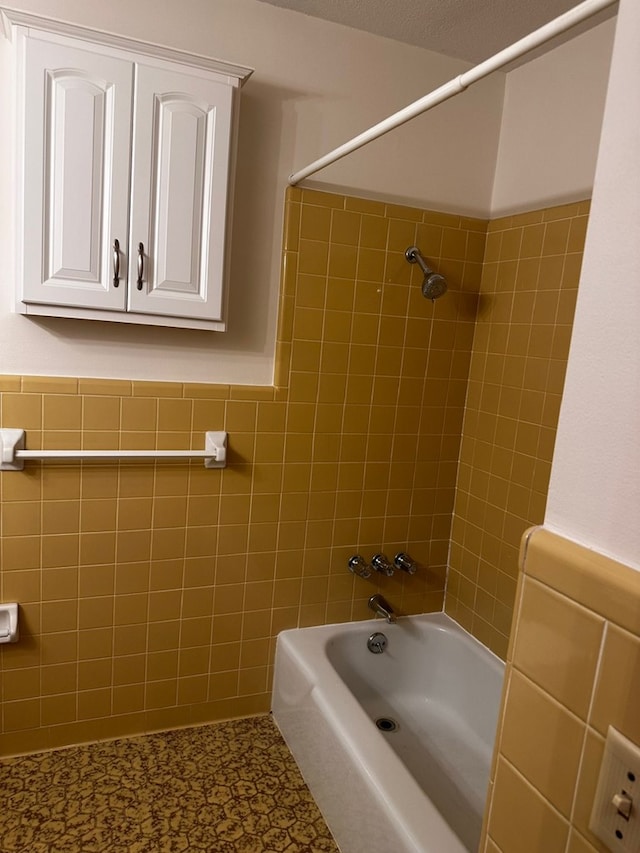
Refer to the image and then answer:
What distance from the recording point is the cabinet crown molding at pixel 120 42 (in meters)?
1.42

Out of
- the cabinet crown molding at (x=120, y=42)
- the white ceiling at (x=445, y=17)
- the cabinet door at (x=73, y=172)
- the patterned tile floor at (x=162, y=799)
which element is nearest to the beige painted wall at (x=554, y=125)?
the white ceiling at (x=445, y=17)

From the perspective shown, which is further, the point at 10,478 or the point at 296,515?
the point at 296,515

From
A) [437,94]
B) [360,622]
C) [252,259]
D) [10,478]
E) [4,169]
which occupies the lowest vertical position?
[360,622]

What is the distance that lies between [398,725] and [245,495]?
Answer: 99 cm

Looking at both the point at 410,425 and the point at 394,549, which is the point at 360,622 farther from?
the point at 410,425

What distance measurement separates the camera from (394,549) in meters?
2.25

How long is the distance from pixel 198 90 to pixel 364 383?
1024 mm

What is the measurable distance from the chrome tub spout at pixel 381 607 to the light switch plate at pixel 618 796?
164 centimetres

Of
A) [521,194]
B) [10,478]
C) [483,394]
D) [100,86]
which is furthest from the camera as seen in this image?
[483,394]

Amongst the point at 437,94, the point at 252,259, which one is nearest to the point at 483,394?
the point at 252,259

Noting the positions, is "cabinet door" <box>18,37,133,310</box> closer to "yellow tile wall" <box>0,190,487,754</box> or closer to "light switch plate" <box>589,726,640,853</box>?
"yellow tile wall" <box>0,190,487,754</box>

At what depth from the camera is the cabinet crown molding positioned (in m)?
1.42

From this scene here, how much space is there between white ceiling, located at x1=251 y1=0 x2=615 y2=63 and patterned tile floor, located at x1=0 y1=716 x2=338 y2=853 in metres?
2.35

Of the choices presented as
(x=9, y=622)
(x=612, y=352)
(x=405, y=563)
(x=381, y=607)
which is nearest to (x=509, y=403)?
(x=405, y=563)
